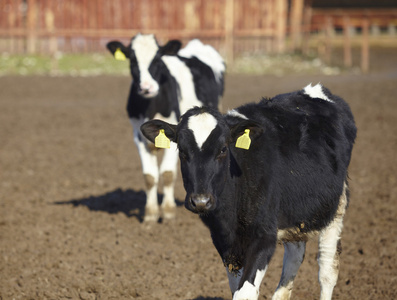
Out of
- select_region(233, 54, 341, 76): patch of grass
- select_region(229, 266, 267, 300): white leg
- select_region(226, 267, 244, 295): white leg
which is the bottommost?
select_region(233, 54, 341, 76): patch of grass

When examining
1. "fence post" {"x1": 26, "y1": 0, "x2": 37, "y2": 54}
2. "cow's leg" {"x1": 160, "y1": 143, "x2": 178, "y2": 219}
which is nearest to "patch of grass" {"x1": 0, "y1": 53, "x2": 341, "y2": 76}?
"fence post" {"x1": 26, "y1": 0, "x2": 37, "y2": 54}

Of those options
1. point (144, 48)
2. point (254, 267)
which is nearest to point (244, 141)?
point (254, 267)

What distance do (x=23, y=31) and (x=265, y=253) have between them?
23.7 metres

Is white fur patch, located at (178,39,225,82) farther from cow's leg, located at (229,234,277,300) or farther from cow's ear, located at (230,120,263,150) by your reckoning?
cow's leg, located at (229,234,277,300)

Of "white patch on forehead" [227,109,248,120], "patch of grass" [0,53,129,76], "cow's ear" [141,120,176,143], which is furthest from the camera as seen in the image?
"patch of grass" [0,53,129,76]

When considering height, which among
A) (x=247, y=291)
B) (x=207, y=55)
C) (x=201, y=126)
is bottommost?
(x=247, y=291)

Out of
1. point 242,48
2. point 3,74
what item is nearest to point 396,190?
point 3,74

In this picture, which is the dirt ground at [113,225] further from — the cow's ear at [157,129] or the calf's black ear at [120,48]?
the calf's black ear at [120,48]

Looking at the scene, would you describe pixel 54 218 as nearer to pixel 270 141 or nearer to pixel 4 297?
pixel 4 297

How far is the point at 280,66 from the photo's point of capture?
990 inches

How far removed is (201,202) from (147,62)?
4.19 metres

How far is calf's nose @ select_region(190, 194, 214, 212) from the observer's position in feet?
13.8

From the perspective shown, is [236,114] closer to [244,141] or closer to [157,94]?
[244,141]

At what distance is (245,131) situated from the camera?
4.59 m
